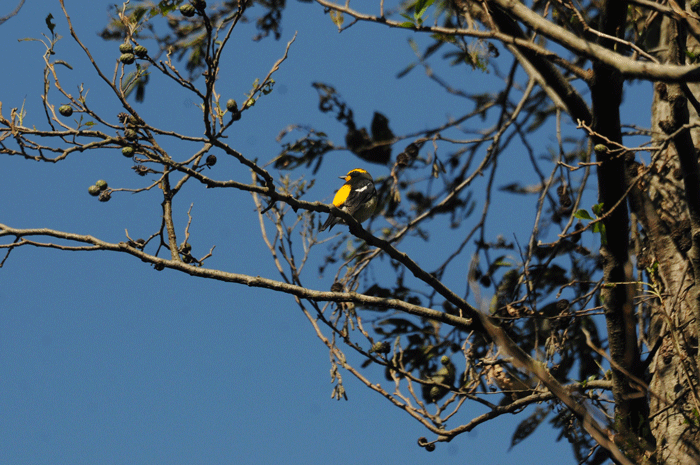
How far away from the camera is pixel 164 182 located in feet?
12.6

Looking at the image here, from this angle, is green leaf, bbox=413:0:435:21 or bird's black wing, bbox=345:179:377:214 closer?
green leaf, bbox=413:0:435:21

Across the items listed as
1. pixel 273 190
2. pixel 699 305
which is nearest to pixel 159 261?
pixel 273 190

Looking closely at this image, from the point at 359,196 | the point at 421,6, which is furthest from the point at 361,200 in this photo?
the point at 421,6

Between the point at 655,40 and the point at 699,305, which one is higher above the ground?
the point at 655,40

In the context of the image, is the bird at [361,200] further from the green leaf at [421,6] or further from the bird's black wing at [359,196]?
the green leaf at [421,6]

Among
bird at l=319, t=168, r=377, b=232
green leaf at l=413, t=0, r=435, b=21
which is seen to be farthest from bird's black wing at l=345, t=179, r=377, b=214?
green leaf at l=413, t=0, r=435, b=21

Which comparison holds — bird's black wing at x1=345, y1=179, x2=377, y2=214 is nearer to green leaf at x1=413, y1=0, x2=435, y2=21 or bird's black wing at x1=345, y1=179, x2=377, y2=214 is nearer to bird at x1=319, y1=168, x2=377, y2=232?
bird at x1=319, y1=168, x2=377, y2=232

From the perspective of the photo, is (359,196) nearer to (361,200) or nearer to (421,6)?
(361,200)

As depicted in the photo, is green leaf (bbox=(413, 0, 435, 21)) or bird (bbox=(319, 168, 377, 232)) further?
bird (bbox=(319, 168, 377, 232))

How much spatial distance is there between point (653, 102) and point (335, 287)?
11.4 feet

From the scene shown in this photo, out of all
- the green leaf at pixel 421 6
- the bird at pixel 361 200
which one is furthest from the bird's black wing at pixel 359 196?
the green leaf at pixel 421 6

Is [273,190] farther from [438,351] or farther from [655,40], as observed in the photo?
[655,40]

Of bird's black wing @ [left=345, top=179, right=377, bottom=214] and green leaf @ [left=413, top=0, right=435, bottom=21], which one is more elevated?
bird's black wing @ [left=345, top=179, right=377, bottom=214]

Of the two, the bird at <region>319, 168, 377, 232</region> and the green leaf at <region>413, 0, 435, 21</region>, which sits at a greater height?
the bird at <region>319, 168, 377, 232</region>
